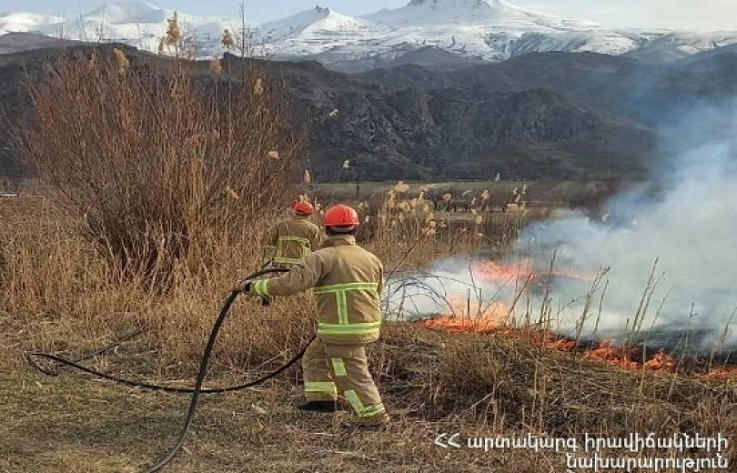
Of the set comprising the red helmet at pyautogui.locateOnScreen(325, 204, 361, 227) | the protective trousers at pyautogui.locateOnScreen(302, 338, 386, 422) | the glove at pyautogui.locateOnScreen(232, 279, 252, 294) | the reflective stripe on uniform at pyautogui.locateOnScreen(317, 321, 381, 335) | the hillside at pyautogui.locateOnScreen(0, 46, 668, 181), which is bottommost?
the hillside at pyautogui.locateOnScreen(0, 46, 668, 181)

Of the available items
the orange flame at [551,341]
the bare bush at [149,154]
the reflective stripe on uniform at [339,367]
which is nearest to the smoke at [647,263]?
the orange flame at [551,341]

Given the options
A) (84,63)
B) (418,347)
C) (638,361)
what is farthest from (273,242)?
(638,361)

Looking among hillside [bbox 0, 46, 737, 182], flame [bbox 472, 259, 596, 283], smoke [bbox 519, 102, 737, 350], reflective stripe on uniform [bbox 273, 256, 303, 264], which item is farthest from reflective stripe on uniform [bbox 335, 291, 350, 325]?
hillside [bbox 0, 46, 737, 182]

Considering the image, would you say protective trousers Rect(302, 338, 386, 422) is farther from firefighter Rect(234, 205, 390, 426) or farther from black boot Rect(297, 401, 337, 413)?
black boot Rect(297, 401, 337, 413)

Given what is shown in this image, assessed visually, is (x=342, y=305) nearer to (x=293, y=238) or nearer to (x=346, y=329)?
(x=346, y=329)

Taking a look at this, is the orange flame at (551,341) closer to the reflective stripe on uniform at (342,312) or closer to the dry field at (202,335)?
the dry field at (202,335)

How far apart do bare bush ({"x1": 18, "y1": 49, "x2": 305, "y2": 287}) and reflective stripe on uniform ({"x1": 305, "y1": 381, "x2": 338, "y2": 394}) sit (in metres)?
3.26

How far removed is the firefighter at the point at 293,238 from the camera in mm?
8273

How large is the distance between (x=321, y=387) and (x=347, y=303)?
0.77 metres

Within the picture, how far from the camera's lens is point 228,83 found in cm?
966

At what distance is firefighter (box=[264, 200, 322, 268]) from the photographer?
827cm

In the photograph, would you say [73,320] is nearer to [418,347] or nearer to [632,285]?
[418,347]

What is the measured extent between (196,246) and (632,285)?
524cm

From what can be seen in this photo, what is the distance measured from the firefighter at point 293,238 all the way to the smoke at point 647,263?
1.15 m
